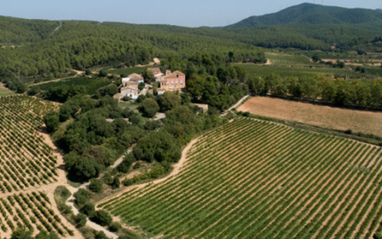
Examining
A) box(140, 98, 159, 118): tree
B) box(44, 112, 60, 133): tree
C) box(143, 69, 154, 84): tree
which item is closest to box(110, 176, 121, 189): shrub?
box(44, 112, 60, 133): tree

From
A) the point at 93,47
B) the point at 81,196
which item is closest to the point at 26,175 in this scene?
the point at 81,196

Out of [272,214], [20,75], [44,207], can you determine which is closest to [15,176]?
[44,207]

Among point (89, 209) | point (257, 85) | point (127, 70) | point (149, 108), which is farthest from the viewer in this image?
point (127, 70)

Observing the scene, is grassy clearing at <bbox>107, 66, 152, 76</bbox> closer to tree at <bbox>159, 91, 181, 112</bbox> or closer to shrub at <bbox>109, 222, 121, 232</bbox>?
tree at <bbox>159, 91, 181, 112</bbox>

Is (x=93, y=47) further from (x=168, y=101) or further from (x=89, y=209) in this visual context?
(x=89, y=209)

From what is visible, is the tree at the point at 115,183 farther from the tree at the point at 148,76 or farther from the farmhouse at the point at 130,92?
the tree at the point at 148,76
